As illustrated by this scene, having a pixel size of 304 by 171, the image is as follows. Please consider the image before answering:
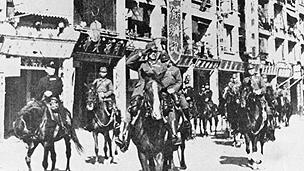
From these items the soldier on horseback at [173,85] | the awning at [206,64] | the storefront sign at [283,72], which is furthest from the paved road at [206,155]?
the awning at [206,64]

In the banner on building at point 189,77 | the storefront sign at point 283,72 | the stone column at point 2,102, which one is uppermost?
the storefront sign at point 283,72

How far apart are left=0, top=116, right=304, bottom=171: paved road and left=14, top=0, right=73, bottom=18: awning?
27.8 inches

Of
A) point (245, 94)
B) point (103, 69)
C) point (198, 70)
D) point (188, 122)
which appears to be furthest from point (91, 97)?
point (245, 94)

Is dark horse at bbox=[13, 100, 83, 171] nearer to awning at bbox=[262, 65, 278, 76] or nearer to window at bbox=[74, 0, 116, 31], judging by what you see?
window at bbox=[74, 0, 116, 31]

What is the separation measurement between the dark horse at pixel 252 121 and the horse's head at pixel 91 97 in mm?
1377

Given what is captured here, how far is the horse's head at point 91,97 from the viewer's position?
2.40 metres

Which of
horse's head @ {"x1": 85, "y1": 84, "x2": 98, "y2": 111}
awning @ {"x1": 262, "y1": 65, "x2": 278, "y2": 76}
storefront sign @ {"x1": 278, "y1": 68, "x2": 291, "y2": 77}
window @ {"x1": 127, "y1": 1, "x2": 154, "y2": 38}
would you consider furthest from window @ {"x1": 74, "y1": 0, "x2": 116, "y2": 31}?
storefront sign @ {"x1": 278, "y1": 68, "x2": 291, "y2": 77}

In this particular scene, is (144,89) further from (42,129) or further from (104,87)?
(42,129)

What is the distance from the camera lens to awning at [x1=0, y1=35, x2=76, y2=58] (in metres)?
1.98

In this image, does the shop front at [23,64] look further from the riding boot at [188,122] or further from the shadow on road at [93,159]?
the riding boot at [188,122]

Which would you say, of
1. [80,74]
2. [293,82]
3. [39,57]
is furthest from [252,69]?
[39,57]

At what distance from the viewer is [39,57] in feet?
6.73

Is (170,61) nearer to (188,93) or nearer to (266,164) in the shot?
(188,93)

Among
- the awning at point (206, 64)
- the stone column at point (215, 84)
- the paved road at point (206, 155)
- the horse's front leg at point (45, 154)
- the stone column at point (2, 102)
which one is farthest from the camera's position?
the stone column at point (215, 84)
